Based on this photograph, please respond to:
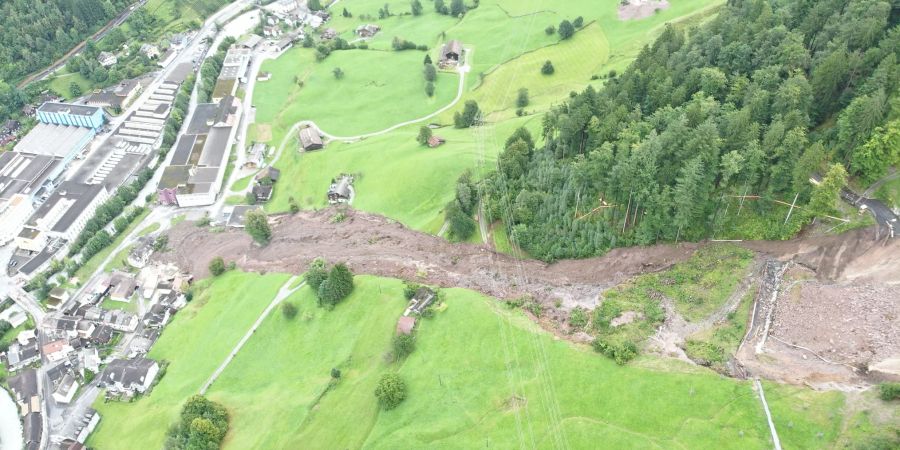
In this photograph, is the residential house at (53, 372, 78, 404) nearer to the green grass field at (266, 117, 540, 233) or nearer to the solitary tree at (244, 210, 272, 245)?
the solitary tree at (244, 210, 272, 245)

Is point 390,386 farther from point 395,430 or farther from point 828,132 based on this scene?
point 828,132

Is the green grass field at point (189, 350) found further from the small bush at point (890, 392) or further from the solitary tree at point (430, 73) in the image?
the small bush at point (890, 392)

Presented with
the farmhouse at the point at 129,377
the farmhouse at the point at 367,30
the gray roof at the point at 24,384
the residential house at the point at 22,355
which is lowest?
the gray roof at the point at 24,384

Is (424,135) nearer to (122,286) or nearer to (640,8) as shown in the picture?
(122,286)

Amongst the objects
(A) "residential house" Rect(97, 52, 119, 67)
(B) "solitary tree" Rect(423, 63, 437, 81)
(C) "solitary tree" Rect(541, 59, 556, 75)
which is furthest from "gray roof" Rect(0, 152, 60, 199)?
(C) "solitary tree" Rect(541, 59, 556, 75)

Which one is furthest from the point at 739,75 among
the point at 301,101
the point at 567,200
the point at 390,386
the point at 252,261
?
the point at 301,101

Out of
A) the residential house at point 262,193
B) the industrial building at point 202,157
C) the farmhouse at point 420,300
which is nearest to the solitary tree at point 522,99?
the residential house at point 262,193
